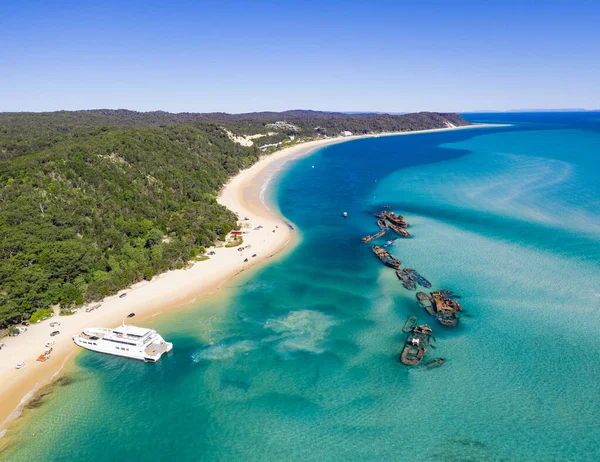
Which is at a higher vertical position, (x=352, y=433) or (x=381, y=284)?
(x=381, y=284)

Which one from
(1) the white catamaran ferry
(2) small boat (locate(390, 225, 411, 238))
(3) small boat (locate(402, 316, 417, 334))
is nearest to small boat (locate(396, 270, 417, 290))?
(3) small boat (locate(402, 316, 417, 334))

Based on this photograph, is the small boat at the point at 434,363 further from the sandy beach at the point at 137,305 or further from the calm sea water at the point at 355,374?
the sandy beach at the point at 137,305

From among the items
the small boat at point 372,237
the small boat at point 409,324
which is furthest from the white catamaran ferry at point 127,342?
the small boat at point 372,237

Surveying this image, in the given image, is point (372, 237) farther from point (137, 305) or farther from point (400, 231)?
point (137, 305)

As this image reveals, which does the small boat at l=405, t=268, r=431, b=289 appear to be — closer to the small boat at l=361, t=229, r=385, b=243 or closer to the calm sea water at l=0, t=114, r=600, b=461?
the calm sea water at l=0, t=114, r=600, b=461

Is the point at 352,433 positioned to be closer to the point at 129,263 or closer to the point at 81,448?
the point at 81,448

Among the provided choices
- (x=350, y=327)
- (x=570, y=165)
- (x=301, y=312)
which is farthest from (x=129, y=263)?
(x=570, y=165)

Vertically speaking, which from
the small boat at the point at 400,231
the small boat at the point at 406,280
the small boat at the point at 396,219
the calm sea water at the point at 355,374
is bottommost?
the calm sea water at the point at 355,374

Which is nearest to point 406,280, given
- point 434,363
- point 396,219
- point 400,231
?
point 434,363
